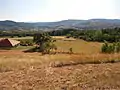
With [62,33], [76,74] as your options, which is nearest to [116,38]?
[62,33]

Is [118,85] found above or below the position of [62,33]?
above

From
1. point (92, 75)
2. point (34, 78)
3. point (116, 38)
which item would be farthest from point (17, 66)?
point (116, 38)

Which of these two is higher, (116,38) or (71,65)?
(71,65)

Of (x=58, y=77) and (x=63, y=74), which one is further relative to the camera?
(x=63, y=74)

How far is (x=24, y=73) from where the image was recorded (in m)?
9.14

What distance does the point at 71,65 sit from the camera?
10.2 metres

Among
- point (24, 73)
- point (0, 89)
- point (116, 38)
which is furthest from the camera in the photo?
point (116, 38)

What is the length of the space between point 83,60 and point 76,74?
2.06m

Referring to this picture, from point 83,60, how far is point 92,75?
2.18 meters

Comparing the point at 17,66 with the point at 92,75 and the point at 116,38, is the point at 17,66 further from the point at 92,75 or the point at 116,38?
the point at 116,38

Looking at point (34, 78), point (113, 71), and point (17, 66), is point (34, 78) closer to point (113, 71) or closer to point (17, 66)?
point (17, 66)

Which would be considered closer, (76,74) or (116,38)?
(76,74)

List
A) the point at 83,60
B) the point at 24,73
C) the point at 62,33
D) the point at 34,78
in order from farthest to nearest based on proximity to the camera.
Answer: the point at 62,33, the point at 83,60, the point at 24,73, the point at 34,78

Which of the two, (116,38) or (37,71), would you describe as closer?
(37,71)
